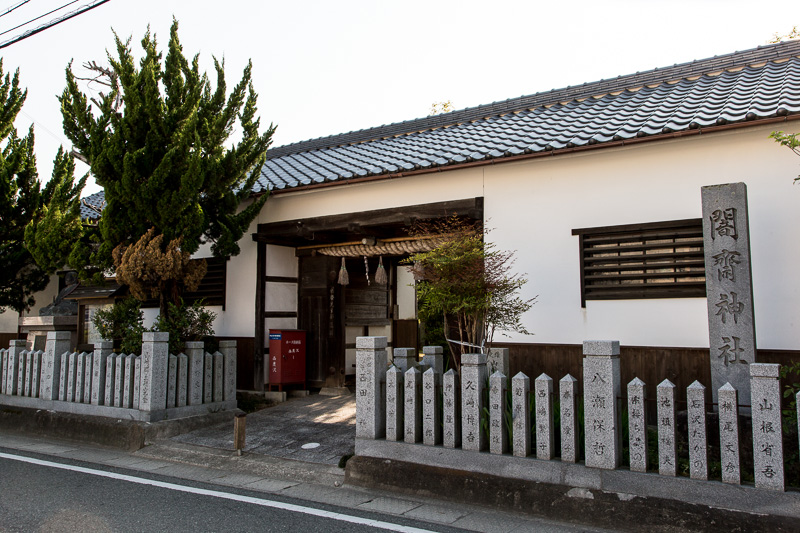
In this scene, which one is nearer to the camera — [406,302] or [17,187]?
[17,187]

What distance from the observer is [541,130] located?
32.5 feet

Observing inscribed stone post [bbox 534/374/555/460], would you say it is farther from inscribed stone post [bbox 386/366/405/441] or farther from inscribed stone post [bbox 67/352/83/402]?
inscribed stone post [bbox 67/352/83/402]

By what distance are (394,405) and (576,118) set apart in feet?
20.8

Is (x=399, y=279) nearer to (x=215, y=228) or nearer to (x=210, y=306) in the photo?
(x=210, y=306)

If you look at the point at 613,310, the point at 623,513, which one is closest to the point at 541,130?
the point at 613,310

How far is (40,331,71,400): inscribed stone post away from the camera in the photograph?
9.77 metres

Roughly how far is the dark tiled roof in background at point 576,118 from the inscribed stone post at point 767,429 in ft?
12.0

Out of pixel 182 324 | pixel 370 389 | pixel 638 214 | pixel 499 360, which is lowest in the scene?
pixel 370 389

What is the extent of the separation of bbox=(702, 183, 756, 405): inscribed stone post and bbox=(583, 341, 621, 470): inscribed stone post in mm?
1139

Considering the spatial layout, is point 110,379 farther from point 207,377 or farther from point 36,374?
point 36,374

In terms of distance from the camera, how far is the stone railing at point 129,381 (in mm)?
8672

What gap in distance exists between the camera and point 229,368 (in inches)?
383

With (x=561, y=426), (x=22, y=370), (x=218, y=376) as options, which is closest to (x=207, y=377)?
(x=218, y=376)

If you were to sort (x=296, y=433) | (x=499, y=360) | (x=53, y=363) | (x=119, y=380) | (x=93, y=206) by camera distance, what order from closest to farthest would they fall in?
(x=499, y=360), (x=296, y=433), (x=119, y=380), (x=53, y=363), (x=93, y=206)
